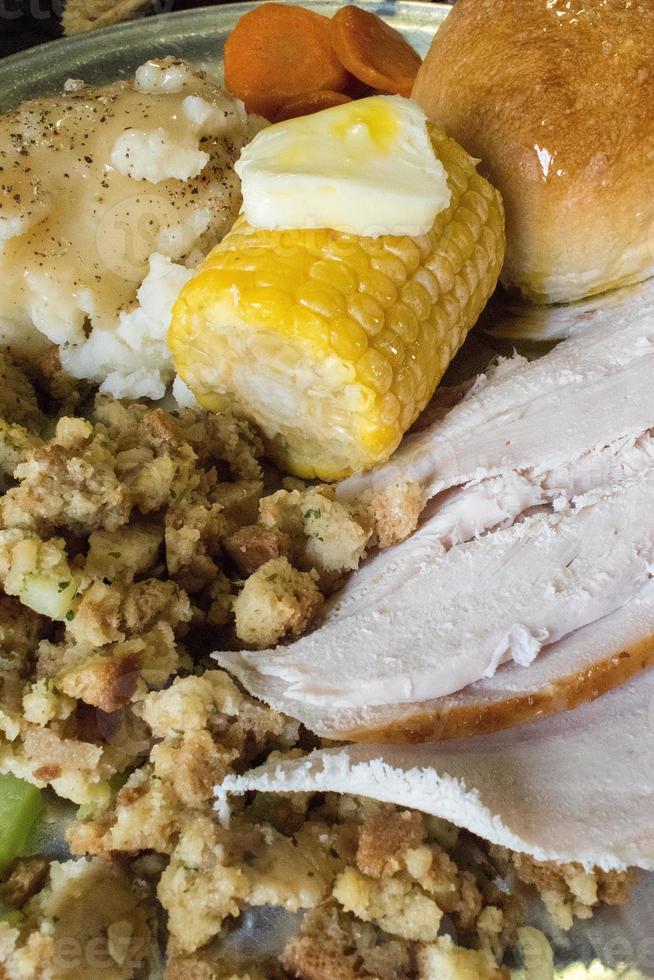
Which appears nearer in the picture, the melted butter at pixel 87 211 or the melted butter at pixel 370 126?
the melted butter at pixel 370 126

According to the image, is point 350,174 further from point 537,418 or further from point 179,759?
point 179,759

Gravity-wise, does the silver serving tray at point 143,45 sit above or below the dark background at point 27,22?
above

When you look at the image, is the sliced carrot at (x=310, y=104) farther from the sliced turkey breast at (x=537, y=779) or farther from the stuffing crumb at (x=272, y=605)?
the sliced turkey breast at (x=537, y=779)

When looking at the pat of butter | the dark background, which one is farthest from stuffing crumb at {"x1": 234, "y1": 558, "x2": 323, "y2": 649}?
the dark background

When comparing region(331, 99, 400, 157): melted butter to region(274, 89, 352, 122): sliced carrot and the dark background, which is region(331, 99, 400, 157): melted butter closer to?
region(274, 89, 352, 122): sliced carrot

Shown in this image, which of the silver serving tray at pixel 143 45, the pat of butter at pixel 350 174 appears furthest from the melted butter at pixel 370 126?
the silver serving tray at pixel 143 45

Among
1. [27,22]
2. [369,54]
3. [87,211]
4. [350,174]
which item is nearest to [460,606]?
[350,174]
